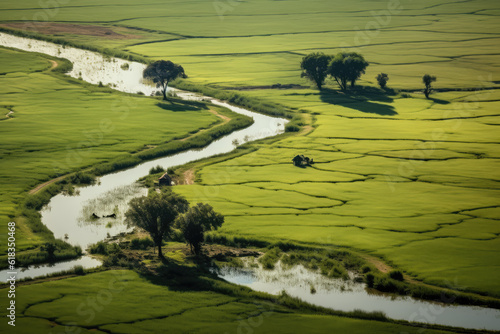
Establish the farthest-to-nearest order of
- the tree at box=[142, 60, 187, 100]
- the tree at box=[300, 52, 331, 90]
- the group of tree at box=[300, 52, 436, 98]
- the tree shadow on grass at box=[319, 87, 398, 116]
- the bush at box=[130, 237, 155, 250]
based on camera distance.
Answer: the tree at box=[300, 52, 331, 90]
the group of tree at box=[300, 52, 436, 98]
the tree at box=[142, 60, 187, 100]
the tree shadow on grass at box=[319, 87, 398, 116]
the bush at box=[130, 237, 155, 250]

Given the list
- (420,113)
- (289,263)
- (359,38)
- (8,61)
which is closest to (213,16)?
(359,38)

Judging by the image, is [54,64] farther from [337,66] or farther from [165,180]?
[165,180]

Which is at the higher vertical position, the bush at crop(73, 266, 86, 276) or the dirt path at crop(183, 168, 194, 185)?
the dirt path at crop(183, 168, 194, 185)

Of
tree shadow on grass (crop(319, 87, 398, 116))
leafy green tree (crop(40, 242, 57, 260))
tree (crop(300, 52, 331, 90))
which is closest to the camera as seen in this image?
leafy green tree (crop(40, 242, 57, 260))

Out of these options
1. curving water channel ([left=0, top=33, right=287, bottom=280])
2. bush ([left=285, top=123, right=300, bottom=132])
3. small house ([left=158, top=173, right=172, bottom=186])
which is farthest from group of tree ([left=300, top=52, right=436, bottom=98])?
small house ([left=158, top=173, right=172, bottom=186])

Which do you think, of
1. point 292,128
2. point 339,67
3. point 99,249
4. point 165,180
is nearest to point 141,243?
point 99,249

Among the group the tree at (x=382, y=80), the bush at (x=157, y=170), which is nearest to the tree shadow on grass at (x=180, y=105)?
the bush at (x=157, y=170)

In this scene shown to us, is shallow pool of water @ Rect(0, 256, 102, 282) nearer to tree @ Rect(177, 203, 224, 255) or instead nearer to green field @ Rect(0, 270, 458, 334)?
green field @ Rect(0, 270, 458, 334)
